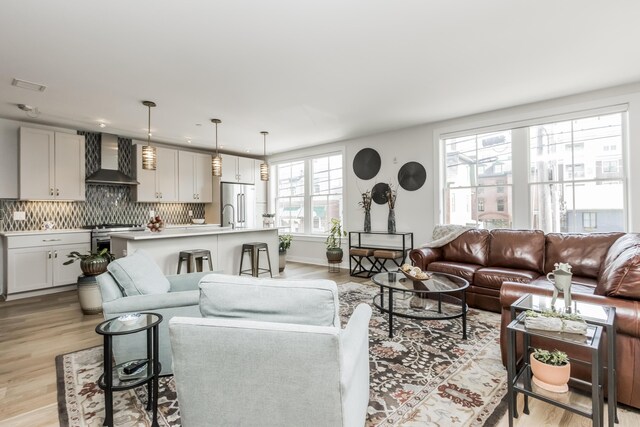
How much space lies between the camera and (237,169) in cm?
724

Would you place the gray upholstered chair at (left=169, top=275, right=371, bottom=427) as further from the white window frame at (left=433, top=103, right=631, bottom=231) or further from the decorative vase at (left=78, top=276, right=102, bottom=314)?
the white window frame at (left=433, top=103, right=631, bottom=231)

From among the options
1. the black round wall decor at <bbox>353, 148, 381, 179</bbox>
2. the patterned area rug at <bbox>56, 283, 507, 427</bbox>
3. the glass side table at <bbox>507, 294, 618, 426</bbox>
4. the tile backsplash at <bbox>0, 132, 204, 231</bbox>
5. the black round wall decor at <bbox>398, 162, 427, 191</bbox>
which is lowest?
the patterned area rug at <bbox>56, 283, 507, 427</bbox>

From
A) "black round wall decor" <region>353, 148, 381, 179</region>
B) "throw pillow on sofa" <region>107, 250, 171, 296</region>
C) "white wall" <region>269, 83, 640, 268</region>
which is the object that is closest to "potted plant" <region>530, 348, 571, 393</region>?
"throw pillow on sofa" <region>107, 250, 171, 296</region>

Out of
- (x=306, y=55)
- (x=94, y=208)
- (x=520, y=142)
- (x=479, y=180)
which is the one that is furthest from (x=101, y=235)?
(x=520, y=142)

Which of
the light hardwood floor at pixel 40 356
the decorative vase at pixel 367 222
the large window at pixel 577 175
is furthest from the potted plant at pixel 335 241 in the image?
the light hardwood floor at pixel 40 356

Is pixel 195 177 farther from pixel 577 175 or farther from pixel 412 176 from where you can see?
pixel 577 175

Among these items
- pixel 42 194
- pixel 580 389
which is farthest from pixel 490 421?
pixel 42 194

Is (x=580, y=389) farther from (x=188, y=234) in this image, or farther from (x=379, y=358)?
(x=188, y=234)

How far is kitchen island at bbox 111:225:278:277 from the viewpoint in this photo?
3906 millimetres

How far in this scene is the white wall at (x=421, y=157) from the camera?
145 inches

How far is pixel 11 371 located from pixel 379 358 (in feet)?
9.46

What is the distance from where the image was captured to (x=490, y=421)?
181 centimetres

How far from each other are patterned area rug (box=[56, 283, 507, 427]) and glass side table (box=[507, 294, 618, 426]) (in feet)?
1.35

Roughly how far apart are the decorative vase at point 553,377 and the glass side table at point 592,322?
0.13 m
